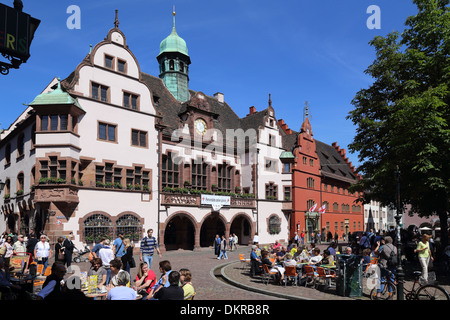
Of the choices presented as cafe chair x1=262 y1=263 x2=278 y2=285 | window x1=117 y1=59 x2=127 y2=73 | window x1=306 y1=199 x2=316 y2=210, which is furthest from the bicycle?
window x1=306 y1=199 x2=316 y2=210

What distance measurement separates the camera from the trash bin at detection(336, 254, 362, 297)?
38.7 ft

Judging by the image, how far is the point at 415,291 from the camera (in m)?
10.2

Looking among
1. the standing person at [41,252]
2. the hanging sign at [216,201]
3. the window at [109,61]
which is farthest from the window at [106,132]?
the standing person at [41,252]

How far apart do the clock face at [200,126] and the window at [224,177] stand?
4022mm

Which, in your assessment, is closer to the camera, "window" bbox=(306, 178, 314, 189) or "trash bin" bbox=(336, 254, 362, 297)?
"trash bin" bbox=(336, 254, 362, 297)

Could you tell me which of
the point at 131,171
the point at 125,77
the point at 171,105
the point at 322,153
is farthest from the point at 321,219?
the point at 125,77

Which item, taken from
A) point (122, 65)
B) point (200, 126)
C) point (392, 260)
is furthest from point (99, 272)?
point (200, 126)

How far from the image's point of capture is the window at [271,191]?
130 ft

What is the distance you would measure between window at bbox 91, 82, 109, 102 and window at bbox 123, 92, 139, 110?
152 centimetres

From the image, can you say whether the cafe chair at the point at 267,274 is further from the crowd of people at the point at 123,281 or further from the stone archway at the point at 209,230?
Answer: the stone archway at the point at 209,230

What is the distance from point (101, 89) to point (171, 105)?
8.70 metres

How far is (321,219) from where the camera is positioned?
46.0 metres

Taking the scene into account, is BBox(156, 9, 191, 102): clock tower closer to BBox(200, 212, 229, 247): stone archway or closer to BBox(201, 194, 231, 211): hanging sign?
BBox(201, 194, 231, 211): hanging sign
